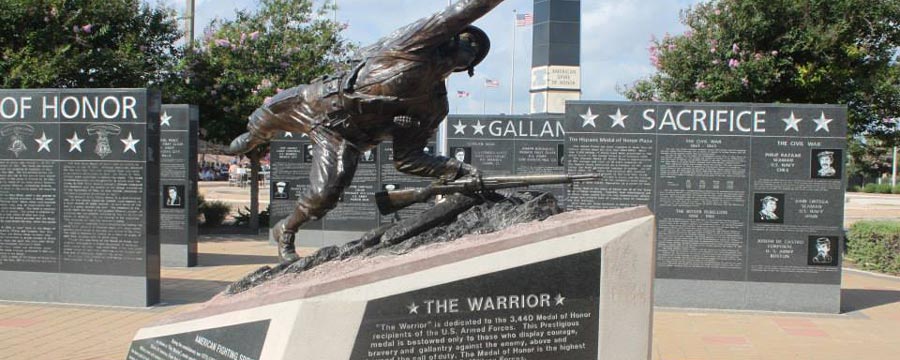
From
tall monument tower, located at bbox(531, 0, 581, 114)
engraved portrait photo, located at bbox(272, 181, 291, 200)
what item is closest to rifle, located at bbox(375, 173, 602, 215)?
engraved portrait photo, located at bbox(272, 181, 291, 200)

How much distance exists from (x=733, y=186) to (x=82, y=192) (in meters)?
→ 6.72

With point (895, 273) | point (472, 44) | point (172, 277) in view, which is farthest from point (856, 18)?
point (172, 277)

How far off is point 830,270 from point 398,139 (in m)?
5.75

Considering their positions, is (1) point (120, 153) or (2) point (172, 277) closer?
(1) point (120, 153)

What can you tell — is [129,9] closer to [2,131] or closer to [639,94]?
[2,131]

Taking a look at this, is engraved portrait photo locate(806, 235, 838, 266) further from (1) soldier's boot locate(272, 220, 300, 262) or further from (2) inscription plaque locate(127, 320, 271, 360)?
(2) inscription plaque locate(127, 320, 271, 360)

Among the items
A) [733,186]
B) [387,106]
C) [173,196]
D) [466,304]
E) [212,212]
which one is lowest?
[212,212]

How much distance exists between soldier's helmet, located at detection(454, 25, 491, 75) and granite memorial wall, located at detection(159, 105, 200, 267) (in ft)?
24.4

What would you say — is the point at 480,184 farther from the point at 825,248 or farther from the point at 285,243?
the point at 825,248

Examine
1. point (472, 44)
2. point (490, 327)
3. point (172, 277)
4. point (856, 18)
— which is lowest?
point (172, 277)

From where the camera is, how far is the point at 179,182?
1179 centimetres

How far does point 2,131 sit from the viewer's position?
8430mm

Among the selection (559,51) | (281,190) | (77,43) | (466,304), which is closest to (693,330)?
(466,304)

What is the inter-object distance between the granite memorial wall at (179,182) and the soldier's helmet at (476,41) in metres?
7.43
